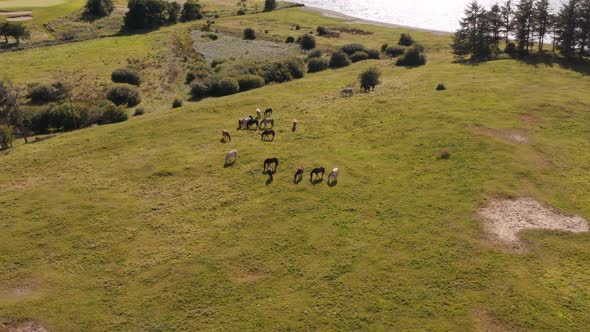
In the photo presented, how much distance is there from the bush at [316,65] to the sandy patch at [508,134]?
39.4 meters

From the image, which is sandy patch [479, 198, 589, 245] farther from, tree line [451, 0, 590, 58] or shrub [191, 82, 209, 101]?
tree line [451, 0, 590, 58]

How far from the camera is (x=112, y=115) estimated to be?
6241 cm

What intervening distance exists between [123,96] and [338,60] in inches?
1564

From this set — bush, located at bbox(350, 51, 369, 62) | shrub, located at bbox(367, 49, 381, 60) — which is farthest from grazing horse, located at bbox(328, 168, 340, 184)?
shrub, located at bbox(367, 49, 381, 60)

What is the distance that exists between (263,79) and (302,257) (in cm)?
4918

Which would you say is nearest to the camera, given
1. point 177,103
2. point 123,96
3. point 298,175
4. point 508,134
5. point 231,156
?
point 298,175

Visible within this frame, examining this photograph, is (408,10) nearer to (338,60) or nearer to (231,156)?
(338,60)

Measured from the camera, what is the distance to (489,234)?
34.9 metres

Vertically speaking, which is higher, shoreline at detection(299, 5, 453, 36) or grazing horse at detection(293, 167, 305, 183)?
shoreline at detection(299, 5, 453, 36)

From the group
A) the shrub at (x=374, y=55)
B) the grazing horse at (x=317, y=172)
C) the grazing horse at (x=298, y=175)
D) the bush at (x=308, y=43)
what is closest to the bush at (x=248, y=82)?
the shrub at (x=374, y=55)

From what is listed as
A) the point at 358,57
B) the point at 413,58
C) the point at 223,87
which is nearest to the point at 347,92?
the point at 223,87

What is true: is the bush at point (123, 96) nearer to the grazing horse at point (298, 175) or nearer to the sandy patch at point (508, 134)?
the grazing horse at point (298, 175)

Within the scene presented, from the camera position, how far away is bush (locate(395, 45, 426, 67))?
83.4m

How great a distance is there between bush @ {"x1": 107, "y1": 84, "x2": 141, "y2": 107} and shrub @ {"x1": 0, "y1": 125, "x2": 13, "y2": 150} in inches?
726
